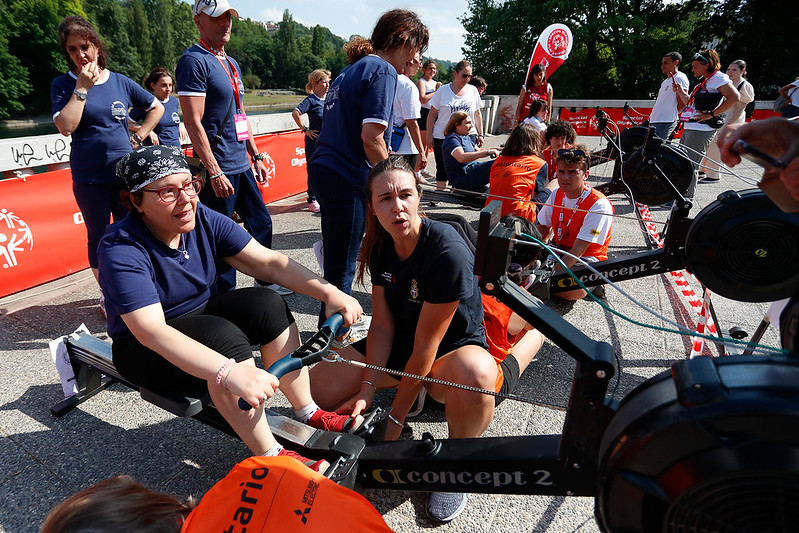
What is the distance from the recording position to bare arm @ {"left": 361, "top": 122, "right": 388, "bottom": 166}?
268 centimetres

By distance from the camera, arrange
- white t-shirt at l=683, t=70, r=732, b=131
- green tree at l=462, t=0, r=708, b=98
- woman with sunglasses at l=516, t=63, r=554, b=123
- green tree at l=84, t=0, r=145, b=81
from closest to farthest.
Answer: white t-shirt at l=683, t=70, r=732, b=131
woman with sunglasses at l=516, t=63, r=554, b=123
green tree at l=462, t=0, r=708, b=98
green tree at l=84, t=0, r=145, b=81

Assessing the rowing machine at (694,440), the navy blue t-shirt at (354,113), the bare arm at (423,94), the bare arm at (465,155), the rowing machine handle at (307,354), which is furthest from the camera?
the bare arm at (423,94)

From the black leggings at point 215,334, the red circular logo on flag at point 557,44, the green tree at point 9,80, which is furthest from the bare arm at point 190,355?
the green tree at point 9,80

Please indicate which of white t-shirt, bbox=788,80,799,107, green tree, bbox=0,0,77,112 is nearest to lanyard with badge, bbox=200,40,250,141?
white t-shirt, bbox=788,80,799,107

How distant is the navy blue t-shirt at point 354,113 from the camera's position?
8.70 ft

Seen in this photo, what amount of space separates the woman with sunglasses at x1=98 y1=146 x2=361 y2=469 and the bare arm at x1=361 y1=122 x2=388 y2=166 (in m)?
0.86

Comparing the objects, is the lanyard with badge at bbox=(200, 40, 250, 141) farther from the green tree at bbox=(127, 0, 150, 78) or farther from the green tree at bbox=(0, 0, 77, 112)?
the green tree at bbox=(127, 0, 150, 78)

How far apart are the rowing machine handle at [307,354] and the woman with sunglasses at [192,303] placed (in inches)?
2.5

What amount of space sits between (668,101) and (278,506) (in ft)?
26.3

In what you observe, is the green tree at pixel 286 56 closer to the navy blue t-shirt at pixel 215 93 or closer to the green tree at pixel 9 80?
the green tree at pixel 9 80

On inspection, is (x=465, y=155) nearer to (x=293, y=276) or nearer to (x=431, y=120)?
(x=431, y=120)

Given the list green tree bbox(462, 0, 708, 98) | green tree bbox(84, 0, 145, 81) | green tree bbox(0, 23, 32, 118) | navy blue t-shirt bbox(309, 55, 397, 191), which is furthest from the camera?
green tree bbox(84, 0, 145, 81)

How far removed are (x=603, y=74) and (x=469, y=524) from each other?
27.2m

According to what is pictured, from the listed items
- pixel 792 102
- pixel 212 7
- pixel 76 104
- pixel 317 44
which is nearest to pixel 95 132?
pixel 76 104
